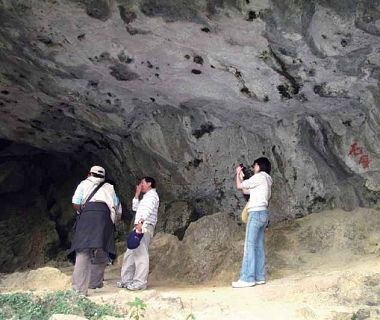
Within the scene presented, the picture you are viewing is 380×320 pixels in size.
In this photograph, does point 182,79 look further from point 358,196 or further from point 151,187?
point 358,196

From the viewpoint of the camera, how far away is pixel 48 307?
13.0 ft

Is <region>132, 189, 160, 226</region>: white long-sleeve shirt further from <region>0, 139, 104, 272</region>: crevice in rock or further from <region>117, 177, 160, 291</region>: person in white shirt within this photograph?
<region>0, 139, 104, 272</region>: crevice in rock

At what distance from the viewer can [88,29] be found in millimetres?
7039

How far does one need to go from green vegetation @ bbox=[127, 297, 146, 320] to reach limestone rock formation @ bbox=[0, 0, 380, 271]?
381cm

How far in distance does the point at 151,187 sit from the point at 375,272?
288cm

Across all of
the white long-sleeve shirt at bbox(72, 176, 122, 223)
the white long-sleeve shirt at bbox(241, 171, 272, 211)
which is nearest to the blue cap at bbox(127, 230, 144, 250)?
the white long-sleeve shirt at bbox(72, 176, 122, 223)

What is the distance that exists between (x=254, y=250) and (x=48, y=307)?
2.68 metres

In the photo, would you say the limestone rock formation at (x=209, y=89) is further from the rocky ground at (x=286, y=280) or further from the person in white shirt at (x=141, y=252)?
the person in white shirt at (x=141, y=252)

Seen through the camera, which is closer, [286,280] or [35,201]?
[286,280]

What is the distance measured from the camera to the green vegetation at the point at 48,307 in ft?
12.4

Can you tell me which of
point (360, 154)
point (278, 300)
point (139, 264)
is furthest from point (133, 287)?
point (360, 154)

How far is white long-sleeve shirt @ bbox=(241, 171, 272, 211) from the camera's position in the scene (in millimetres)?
5918

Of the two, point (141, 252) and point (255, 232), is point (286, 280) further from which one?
point (141, 252)

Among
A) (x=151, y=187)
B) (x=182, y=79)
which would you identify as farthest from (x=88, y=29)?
(x=151, y=187)
